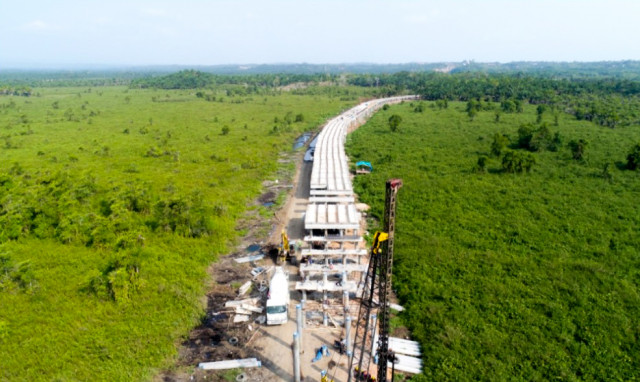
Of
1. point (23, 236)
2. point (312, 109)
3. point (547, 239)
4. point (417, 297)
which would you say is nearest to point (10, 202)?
point (23, 236)

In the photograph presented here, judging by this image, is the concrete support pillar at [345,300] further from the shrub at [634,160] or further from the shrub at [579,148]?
the shrub at [579,148]

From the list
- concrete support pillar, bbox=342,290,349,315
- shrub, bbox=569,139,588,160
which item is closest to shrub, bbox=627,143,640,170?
shrub, bbox=569,139,588,160

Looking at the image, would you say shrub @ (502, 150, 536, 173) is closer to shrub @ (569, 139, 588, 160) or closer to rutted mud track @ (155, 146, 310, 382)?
shrub @ (569, 139, 588, 160)

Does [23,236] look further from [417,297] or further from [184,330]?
[417,297]

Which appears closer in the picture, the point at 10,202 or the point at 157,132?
the point at 10,202

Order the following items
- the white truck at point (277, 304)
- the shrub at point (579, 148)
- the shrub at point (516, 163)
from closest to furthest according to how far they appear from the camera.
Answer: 1. the white truck at point (277, 304)
2. the shrub at point (516, 163)
3. the shrub at point (579, 148)

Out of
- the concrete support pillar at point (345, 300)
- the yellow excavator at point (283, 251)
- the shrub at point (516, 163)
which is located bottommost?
the concrete support pillar at point (345, 300)

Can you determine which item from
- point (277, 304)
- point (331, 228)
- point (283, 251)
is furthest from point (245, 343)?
point (331, 228)

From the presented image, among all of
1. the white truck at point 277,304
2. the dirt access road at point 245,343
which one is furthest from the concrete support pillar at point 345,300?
the white truck at point 277,304
